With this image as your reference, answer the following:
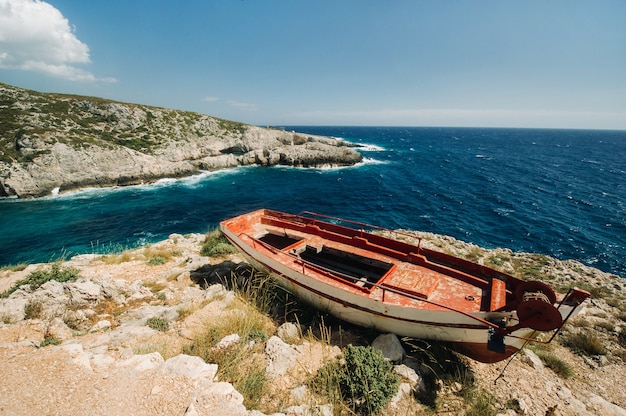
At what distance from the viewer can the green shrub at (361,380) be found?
17.3 feet

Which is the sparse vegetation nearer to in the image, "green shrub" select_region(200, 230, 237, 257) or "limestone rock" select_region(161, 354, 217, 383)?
"limestone rock" select_region(161, 354, 217, 383)

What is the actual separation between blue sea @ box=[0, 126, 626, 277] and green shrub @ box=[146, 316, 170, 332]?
16687mm

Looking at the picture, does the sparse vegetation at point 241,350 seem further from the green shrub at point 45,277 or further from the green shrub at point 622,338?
the green shrub at point 622,338

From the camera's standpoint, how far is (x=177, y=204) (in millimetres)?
Answer: 32469

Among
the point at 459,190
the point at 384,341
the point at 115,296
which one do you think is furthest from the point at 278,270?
the point at 459,190

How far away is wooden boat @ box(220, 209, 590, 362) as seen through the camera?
6250mm

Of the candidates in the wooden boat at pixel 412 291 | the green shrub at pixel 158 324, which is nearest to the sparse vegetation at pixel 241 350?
the green shrub at pixel 158 324

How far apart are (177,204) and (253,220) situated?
2340 centimetres

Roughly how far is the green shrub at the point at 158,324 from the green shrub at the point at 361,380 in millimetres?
4855

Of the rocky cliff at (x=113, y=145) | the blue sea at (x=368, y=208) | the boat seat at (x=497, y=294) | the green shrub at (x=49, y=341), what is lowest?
the blue sea at (x=368, y=208)

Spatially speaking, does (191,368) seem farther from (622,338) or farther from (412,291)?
(622,338)

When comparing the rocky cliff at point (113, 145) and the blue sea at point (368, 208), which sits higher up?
the rocky cliff at point (113, 145)

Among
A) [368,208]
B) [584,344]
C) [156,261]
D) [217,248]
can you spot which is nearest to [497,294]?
[584,344]

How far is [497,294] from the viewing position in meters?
7.63
